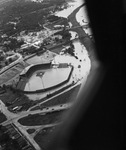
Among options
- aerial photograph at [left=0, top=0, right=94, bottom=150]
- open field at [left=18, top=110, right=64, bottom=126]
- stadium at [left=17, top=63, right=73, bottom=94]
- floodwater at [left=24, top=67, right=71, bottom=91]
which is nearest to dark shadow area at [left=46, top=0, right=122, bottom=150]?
aerial photograph at [left=0, top=0, right=94, bottom=150]

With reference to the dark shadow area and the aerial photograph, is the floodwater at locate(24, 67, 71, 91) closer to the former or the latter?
the aerial photograph

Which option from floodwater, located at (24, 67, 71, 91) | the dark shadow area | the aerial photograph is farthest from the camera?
floodwater, located at (24, 67, 71, 91)

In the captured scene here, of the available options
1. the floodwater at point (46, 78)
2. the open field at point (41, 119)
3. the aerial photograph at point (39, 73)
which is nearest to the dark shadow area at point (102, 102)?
the aerial photograph at point (39, 73)

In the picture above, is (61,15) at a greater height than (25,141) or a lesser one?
greater

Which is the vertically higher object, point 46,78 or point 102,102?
point 102,102

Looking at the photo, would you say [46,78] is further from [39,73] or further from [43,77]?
[39,73]

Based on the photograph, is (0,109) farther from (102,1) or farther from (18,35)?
(18,35)

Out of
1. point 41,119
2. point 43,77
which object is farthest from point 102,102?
point 43,77

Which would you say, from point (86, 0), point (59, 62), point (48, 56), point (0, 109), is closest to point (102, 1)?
point (86, 0)
